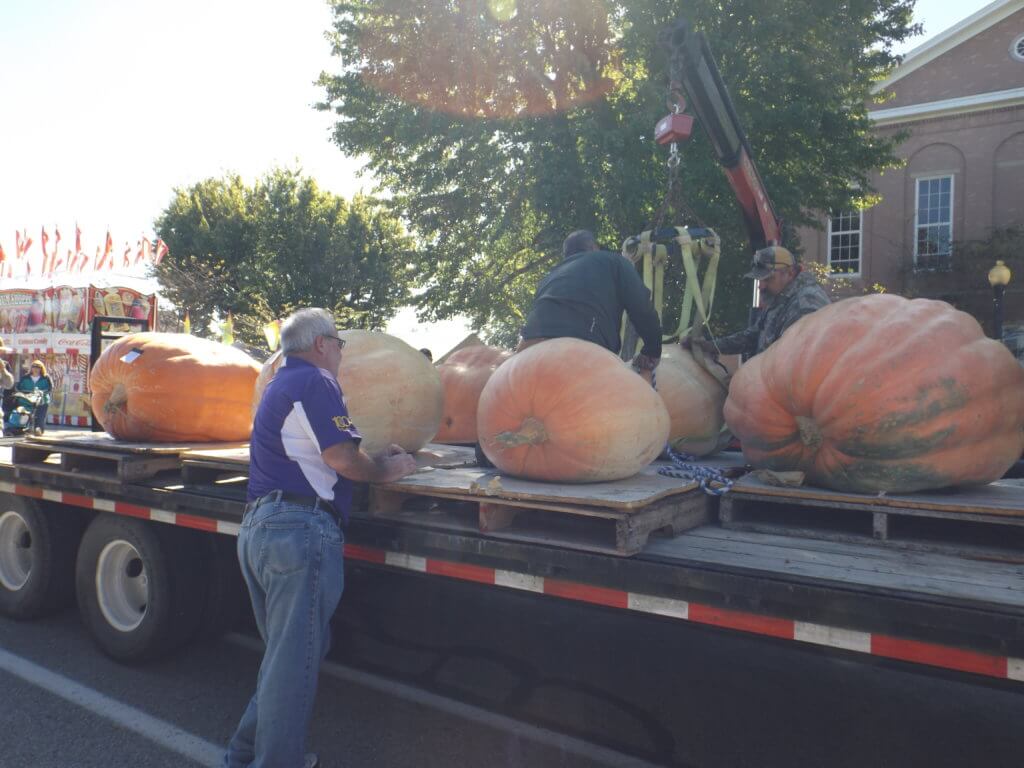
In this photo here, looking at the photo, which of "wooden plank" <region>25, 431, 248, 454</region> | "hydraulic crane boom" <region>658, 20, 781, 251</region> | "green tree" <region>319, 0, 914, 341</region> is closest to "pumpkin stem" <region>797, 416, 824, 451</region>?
"wooden plank" <region>25, 431, 248, 454</region>

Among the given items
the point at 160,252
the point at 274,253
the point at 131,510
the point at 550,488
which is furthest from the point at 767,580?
the point at 160,252

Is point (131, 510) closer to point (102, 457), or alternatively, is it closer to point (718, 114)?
point (102, 457)

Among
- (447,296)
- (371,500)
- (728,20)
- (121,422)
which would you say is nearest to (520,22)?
(728,20)

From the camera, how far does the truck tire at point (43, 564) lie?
5.23 m

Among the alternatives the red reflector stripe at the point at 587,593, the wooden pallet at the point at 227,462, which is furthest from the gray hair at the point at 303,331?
the red reflector stripe at the point at 587,593

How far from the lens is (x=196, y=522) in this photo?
4.19 meters

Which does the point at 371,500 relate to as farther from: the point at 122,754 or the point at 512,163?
the point at 512,163

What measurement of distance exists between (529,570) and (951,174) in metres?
24.7

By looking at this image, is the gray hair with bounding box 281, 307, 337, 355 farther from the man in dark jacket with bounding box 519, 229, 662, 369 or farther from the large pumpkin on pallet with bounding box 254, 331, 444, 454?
the man in dark jacket with bounding box 519, 229, 662, 369

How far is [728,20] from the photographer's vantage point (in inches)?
553

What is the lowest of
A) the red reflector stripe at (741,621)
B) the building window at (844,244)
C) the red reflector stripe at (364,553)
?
the red reflector stripe at (364,553)

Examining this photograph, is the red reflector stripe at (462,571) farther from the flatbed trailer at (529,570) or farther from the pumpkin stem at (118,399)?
the pumpkin stem at (118,399)

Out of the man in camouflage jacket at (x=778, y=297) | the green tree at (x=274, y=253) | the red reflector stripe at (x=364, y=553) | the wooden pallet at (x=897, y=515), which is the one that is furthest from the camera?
the green tree at (x=274, y=253)

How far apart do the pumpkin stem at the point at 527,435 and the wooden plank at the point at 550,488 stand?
7.0 inches
